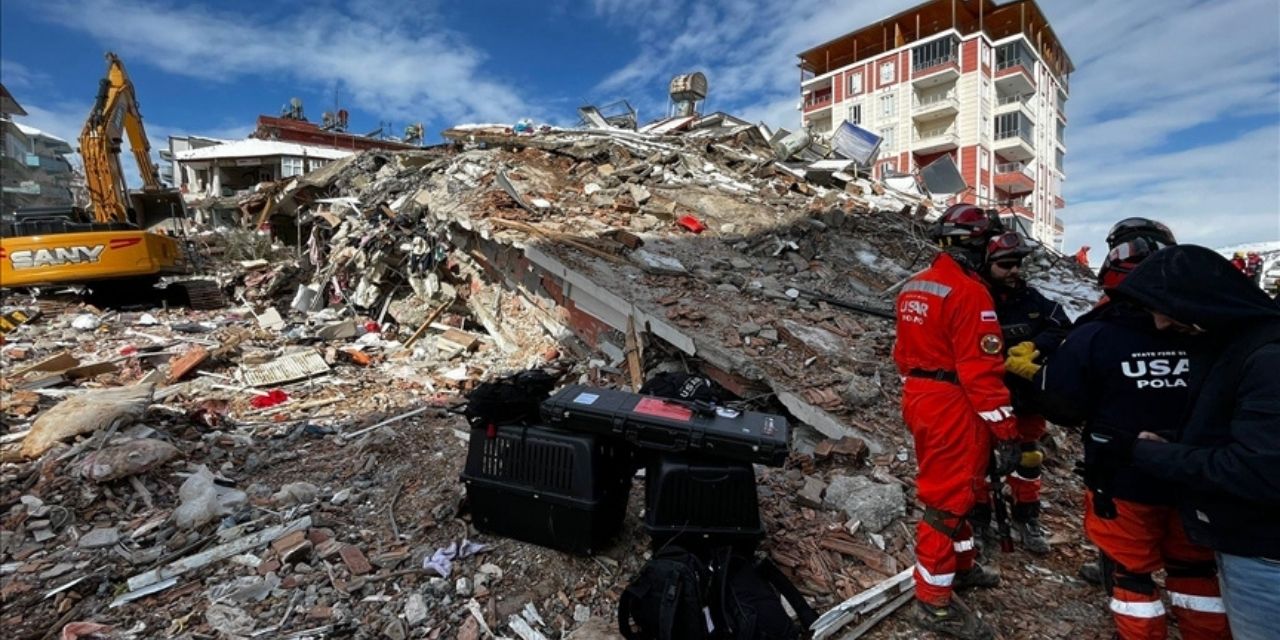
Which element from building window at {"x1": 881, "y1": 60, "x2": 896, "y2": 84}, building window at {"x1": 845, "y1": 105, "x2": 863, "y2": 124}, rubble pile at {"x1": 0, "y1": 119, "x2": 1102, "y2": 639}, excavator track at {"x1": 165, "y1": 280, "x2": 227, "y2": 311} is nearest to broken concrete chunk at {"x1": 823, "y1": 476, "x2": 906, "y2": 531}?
rubble pile at {"x1": 0, "y1": 119, "x2": 1102, "y2": 639}

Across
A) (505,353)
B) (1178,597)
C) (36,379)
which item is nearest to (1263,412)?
(1178,597)

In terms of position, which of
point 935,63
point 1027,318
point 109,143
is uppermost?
point 935,63

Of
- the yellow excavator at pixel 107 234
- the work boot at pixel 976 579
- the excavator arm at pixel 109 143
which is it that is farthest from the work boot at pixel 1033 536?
the excavator arm at pixel 109 143

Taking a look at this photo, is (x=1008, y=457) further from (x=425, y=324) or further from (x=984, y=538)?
(x=425, y=324)

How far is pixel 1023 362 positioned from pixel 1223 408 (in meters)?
0.77

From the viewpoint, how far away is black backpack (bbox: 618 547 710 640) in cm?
201

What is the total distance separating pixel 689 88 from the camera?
1650 centimetres

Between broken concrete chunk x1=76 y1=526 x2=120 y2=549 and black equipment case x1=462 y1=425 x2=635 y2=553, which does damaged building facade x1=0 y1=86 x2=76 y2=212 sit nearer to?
broken concrete chunk x1=76 y1=526 x2=120 y2=549

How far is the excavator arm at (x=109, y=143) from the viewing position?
10680 millimetres

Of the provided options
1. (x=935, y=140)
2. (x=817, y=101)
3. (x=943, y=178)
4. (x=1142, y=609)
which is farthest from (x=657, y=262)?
(x=817, y=101)

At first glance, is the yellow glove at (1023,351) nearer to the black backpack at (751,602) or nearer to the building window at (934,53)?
the black backpack at (751,602)

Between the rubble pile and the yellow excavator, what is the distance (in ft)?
2.32

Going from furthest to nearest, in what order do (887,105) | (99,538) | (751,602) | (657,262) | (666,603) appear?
(887,105)
(657,262)
(99,538)
(751,602)
(666,603)

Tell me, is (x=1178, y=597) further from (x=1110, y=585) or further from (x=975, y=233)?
(x=975, y=233)
